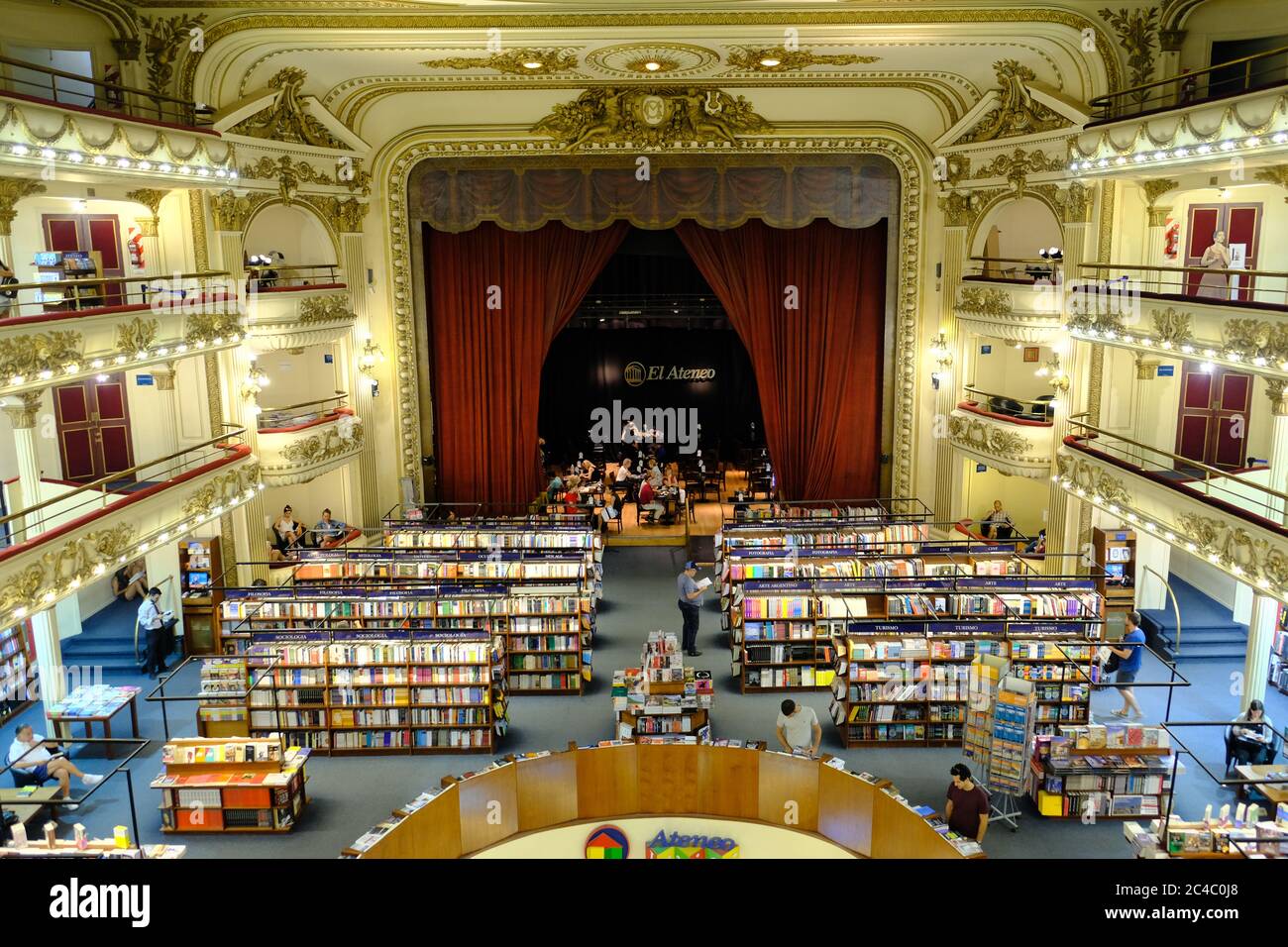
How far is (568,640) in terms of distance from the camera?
12.3 m

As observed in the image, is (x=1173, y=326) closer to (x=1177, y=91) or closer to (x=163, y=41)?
(x=1177, y=91)

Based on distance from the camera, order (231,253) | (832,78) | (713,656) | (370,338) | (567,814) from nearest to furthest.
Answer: (567,814), (713,656), (231,253), (832,78), (370,338)

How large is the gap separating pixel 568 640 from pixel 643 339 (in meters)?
11.1

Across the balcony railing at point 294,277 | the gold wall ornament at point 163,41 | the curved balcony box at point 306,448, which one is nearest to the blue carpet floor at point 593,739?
the curved balcony box at point 306,448

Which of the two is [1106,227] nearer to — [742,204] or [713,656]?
[742,204]

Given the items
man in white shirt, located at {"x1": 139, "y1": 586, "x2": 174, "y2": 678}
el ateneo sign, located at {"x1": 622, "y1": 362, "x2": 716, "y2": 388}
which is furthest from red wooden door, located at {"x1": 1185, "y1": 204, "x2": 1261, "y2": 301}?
man in white shirt, located at {"x1": 139, "y1": 586, "x2": 174, "y2": 678}

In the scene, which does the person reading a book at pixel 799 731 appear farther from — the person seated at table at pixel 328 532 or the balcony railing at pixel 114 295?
the person seated at table at pixel 328 532

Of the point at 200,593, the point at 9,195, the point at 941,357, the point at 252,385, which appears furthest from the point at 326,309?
the point at 941,357

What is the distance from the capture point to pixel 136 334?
38.0 ft

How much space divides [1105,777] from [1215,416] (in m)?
7.43

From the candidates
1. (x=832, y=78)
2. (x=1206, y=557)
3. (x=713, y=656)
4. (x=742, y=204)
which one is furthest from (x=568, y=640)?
(x=832, y=78)

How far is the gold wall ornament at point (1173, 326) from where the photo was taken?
1100 cm

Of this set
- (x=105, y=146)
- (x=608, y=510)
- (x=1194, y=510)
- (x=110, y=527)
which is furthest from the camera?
(x=608, y=510)

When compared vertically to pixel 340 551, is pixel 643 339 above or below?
above
